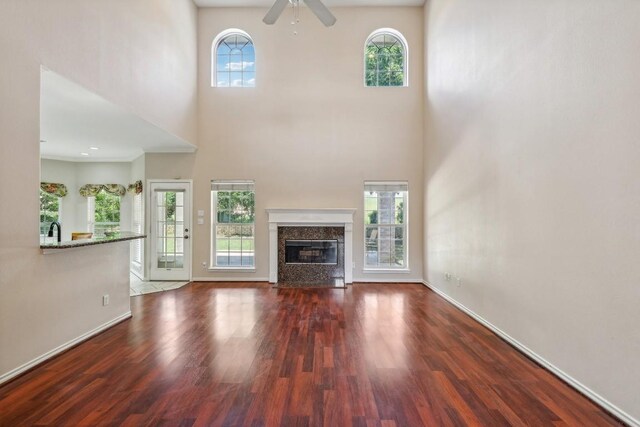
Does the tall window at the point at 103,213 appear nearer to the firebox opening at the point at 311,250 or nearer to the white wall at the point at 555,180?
the firebox opening at the point at 311,250

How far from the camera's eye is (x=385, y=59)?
629 centimetres

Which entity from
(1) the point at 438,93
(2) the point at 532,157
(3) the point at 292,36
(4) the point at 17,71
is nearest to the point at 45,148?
(4) the point at 17,71

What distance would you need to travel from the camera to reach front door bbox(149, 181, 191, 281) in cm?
618

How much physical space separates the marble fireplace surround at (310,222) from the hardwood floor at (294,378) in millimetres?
1963

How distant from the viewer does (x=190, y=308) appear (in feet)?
14.7

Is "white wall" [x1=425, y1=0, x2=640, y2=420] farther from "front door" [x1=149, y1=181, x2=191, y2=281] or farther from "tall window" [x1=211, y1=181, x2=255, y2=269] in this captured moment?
"front door" [x1=149, y1=181, x2=191, y2=281]

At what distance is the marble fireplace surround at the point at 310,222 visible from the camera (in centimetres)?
600

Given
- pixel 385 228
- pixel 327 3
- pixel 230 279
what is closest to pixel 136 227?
pixel 230 279

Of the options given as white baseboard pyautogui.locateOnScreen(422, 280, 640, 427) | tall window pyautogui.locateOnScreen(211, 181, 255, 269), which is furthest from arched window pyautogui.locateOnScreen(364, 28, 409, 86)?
white baseboard pyautogui.locateOnScreen(422, 280, 640, 427)

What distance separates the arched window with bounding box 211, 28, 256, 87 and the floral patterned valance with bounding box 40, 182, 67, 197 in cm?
461

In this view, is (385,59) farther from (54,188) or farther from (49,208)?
(49,208)

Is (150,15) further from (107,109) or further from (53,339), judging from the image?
(53,339)

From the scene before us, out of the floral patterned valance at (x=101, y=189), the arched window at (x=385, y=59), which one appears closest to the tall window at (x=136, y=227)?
the floral patterned valance at (x=101, y=189)

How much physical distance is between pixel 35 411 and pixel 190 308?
2.36 meters
